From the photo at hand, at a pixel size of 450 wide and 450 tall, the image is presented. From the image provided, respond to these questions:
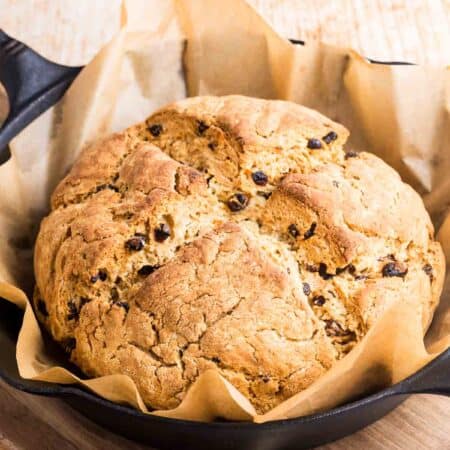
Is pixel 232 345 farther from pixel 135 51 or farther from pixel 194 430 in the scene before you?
pixel 135 51

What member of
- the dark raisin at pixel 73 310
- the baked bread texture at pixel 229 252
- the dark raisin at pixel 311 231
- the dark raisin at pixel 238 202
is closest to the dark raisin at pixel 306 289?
the baked bread texture at pixel 229 252

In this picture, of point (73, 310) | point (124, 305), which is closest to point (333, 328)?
point (124, 305)

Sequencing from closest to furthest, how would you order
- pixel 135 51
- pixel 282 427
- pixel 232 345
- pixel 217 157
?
1. pixel 282 427
2. pixel 232 345
3. pixel 217 157
4. pixel 135 51

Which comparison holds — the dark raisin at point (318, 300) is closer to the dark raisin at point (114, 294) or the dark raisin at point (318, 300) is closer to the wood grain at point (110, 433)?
the wood grain at point (110, 433)

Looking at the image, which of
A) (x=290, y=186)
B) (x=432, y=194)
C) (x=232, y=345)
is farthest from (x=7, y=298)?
(x=432, y=194)

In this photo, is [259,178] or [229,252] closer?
[229,252]

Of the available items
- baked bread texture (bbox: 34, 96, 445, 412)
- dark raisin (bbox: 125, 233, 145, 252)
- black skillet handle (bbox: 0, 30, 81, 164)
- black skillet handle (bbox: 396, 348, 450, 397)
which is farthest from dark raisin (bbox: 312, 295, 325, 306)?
black skillet handle (bbox: 0, 30, 81, 164)

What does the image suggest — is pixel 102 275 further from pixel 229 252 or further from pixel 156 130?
pixel 156 130
